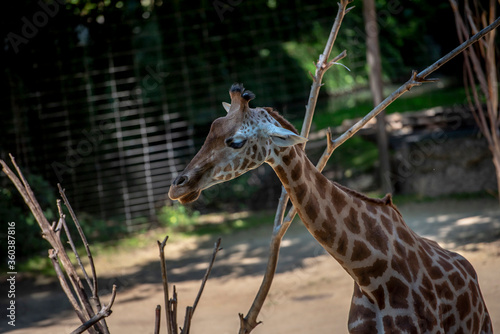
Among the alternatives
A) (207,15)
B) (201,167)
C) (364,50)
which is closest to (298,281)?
(201,167)

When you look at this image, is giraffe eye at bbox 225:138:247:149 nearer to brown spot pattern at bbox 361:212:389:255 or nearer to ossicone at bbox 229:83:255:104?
ossicone at bbox 229:83:255:104

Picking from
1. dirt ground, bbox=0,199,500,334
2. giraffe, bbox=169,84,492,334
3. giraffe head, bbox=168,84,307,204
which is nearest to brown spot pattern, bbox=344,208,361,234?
giraffe, bbox=169,84,492,334

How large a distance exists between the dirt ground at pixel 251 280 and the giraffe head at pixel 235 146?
2282 mm

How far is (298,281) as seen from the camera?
15.9 ft

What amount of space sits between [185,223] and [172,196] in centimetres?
555

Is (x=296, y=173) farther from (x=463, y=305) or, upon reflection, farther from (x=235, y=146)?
(x=463, y=305)

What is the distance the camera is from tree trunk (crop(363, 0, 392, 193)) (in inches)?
268

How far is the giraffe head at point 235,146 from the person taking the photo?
1623mm

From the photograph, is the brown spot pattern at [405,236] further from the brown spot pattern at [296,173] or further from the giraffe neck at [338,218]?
the brown spot pattern at [296,173]

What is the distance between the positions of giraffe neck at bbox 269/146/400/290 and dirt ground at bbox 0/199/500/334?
6.01ft

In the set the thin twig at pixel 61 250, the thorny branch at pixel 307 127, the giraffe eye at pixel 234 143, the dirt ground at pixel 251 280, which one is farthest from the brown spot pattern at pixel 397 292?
the dirt ground at pixel 251 280

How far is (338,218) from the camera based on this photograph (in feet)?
6.25

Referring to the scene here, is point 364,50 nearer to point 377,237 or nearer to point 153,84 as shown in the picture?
point 153,84

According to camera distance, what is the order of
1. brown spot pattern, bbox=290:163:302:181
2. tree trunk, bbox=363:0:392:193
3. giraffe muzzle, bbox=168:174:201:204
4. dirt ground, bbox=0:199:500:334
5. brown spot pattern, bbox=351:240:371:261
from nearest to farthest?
1. giraffe muzzle, bbox=168:174:201:204
2. brown spot pattern, bbox=290:163:302:181
3. brown spot pattern, bbox=351:240:371:261
4. dirt ground, bbox=0:199:500:334
5. tree trunk, bbox=363:0:392:193
